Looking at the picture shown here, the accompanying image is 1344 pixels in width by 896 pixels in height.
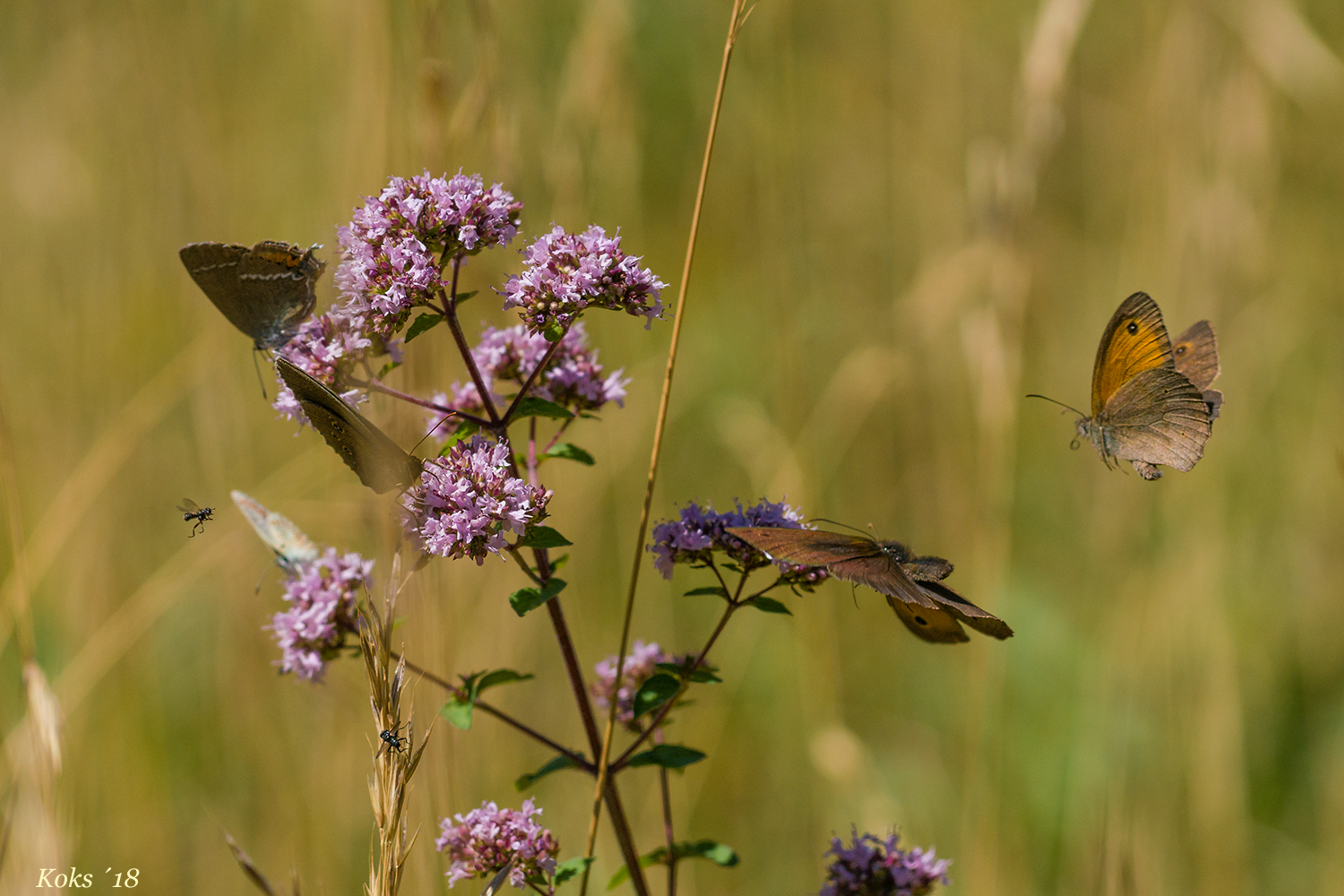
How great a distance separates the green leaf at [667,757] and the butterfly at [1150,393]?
79.4 inches

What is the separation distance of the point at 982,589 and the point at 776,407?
8.21 feet

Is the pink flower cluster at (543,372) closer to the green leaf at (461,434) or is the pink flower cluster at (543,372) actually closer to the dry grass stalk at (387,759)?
the green leaf at (461,434)

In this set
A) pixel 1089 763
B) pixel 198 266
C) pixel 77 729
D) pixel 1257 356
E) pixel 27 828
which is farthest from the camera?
pixel 1257 356

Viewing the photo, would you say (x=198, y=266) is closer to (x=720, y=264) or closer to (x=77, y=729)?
(x=77, y=729)

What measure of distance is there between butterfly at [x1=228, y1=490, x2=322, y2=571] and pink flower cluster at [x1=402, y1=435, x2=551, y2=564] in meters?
0.77

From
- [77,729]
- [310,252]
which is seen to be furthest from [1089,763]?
[77,729]

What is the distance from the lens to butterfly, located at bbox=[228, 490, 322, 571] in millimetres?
3318

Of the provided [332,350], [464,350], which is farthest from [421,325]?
[332,350]

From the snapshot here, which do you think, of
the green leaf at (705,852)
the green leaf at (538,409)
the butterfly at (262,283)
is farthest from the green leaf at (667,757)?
the butterfly at (262,283)

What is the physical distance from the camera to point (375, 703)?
2.27 meters

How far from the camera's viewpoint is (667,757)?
2.87 metres

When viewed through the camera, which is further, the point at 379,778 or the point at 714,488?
the point at 714,488

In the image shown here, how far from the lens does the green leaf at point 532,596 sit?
2674mm

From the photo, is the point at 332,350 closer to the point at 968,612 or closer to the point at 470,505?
the point at 470,505
